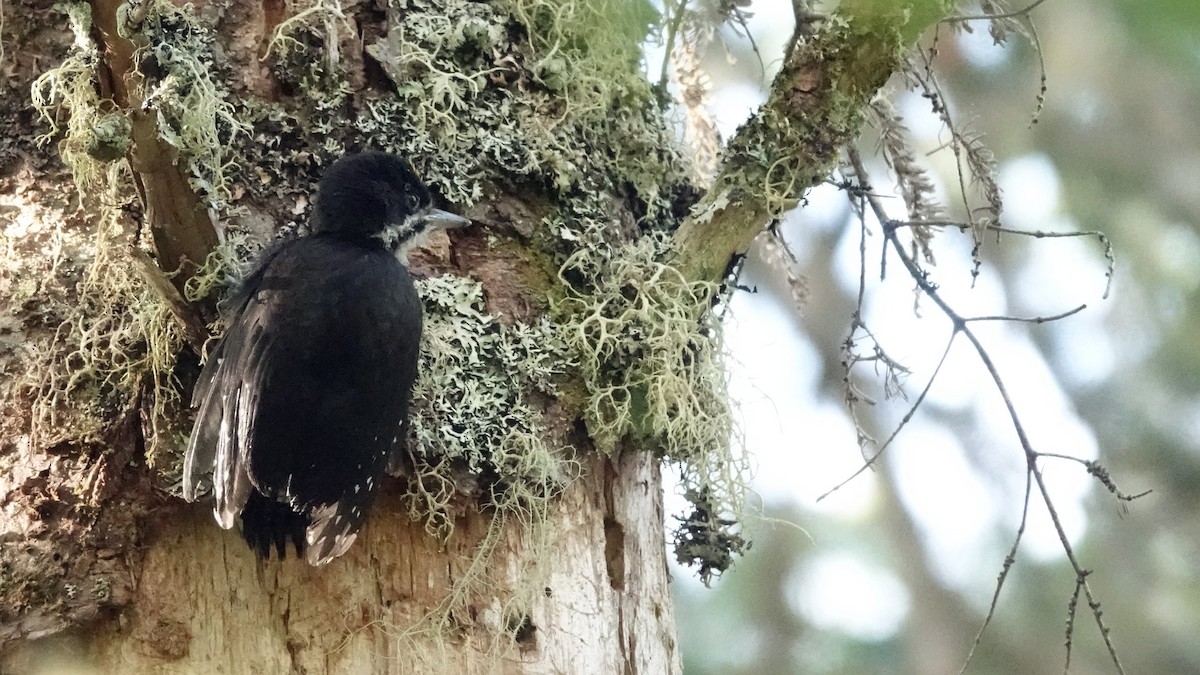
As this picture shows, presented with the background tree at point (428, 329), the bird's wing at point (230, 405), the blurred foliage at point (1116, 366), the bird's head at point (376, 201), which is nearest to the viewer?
the bird's wing at point (230, 405)

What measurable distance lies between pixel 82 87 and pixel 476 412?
1.00m

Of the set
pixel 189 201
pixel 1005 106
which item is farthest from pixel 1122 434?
pixel 189 201

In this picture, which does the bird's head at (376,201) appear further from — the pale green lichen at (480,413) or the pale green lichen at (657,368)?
the pale green lichen at (657,368)

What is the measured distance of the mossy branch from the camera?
2.22m

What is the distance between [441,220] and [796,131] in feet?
2.49

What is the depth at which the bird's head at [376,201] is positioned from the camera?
2.30 meters

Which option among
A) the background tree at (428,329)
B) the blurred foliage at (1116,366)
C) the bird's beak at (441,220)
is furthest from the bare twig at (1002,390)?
the blurred foliage at (1116,366)

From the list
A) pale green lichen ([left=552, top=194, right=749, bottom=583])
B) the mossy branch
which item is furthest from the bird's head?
the mossy branch

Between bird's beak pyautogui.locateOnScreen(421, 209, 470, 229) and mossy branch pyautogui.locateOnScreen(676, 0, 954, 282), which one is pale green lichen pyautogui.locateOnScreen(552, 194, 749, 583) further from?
bird's beak pyautogui.locateOnScreen(421, 209, 470, 229)

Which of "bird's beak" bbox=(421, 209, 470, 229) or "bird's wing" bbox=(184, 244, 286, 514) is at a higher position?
"bird's beak" bbox=(421, 209, 470, 229)

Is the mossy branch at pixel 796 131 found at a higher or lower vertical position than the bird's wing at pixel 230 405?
higher

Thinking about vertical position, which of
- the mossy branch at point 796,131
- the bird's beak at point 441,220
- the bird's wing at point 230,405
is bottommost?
the bird's wing at point 230,405

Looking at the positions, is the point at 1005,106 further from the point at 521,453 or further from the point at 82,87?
the point at 82,87

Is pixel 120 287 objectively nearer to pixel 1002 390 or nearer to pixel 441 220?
pixel 441 220
